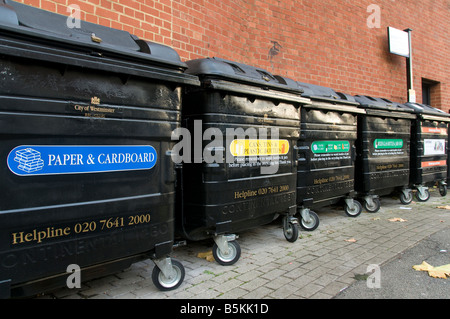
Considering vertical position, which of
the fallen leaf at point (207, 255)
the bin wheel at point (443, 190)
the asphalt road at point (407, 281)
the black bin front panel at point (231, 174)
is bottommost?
the asphalt road at point (407, 281)

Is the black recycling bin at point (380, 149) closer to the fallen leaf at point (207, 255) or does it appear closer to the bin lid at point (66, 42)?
the fallen leaf at point (207, 255)

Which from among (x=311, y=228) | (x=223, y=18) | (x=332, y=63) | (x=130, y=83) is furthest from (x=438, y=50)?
(x=130, y=83)

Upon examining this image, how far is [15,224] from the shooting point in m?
1.95

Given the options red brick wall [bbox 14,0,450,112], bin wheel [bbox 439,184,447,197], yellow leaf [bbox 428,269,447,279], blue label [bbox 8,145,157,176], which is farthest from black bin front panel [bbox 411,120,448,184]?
blue label [bbox 8,145,157,176]

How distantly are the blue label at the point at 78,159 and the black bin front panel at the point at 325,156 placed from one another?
261cm

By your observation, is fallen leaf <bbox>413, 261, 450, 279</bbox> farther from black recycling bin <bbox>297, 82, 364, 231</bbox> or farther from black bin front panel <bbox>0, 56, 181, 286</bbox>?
black bin front panel <bbox>0, 56, 181, 286</bbox>

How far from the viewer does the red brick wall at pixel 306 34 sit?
14.2ft

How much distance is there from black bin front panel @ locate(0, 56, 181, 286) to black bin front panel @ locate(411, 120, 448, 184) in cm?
615

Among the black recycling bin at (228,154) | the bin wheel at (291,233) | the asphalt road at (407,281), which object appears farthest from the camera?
the bin wheel at (291,233)

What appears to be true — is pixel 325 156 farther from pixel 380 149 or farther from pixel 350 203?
pixel 380 149

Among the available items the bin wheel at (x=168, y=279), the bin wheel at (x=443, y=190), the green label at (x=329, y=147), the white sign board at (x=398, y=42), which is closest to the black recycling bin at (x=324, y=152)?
the green label at (x=329, y=147)

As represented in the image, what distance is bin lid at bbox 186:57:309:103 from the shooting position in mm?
3121
